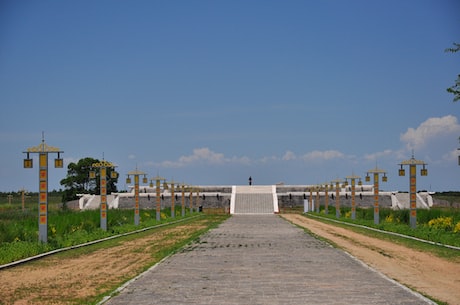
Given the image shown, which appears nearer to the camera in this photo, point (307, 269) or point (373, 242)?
point (307, 269)

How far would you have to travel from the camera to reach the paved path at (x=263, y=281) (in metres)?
10.8

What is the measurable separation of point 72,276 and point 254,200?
2753 inches

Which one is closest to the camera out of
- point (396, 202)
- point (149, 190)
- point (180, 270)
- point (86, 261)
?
point (180, 270)

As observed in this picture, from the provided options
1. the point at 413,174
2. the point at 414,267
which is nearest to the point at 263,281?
the point at 414,267

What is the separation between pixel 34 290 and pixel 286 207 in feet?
247

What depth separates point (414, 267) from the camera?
16.0 meters

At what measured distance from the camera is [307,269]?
15062 mm

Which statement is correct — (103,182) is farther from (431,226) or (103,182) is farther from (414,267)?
(414,267)

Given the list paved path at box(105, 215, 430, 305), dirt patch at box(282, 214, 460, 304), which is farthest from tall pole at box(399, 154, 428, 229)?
paved path at box(105, 215, 430, 305)

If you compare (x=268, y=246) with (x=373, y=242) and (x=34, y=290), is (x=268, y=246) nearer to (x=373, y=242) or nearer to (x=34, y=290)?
(x=373, y=242)

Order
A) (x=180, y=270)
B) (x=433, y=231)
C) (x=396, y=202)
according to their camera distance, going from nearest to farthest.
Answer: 1. (x=180, y=270)
2. (x=433, y=231)
3. (x=396, y=202)

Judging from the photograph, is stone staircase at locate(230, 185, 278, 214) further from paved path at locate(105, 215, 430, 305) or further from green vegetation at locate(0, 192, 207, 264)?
paved path at locate(105, 215, 430, 305)

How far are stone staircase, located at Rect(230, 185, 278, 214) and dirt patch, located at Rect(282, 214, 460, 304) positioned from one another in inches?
2084

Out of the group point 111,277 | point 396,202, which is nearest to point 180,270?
point 111,277
